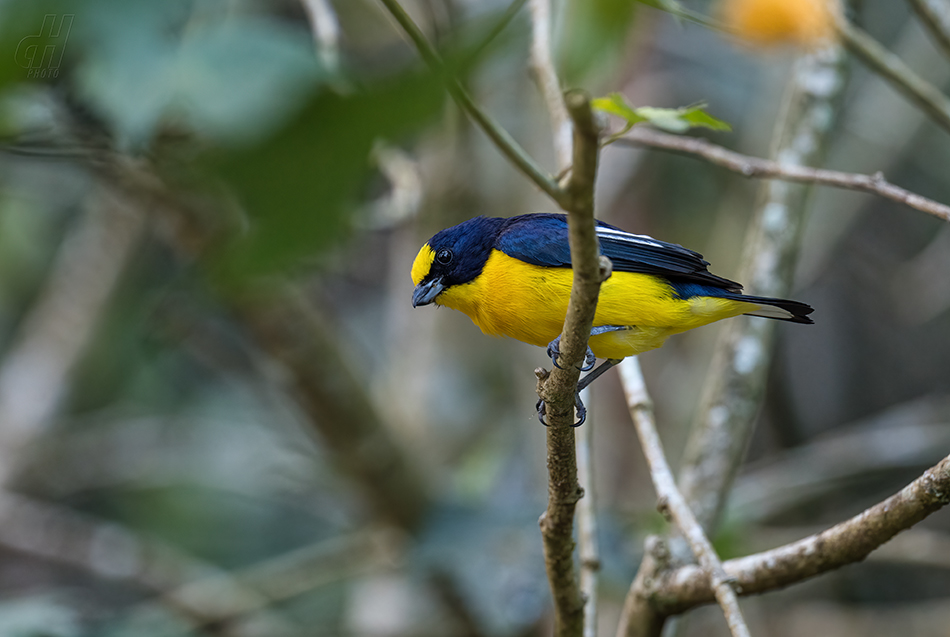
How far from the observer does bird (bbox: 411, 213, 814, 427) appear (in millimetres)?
2068

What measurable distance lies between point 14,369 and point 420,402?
2439mm

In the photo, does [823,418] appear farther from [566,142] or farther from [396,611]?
[566,142]

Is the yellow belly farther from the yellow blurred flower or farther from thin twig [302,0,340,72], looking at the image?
thin twig [302,0,340,72]

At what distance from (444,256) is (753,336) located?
4.52 feet

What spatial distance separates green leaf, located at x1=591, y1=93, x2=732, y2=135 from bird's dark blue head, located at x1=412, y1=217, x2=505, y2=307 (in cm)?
89

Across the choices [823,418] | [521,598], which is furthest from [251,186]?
[823,418]

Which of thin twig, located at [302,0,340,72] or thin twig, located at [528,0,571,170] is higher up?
thin twig, located at [302,0,340,72]

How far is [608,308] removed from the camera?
208 centimetres

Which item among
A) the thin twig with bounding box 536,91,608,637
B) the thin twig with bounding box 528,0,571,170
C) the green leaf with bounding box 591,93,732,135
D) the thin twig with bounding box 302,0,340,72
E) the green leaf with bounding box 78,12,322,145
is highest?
the thin twig with bounding box 302,0,340,72

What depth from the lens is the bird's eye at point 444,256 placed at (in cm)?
236

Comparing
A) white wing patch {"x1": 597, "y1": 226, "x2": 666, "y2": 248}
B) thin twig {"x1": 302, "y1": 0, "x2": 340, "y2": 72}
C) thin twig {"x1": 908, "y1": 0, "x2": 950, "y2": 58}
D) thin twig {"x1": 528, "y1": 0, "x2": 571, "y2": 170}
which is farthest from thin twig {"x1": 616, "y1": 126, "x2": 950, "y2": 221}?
thin twig {"x1": 302, "y1": 0, "x2": 340, "y2": 72}

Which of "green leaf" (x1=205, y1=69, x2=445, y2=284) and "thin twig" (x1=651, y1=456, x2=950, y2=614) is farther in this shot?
"thin twig" (x1=651, y1=456, x2=950, y2=614)

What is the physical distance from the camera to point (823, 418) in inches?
247

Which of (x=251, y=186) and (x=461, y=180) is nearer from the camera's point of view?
(x=251, y=186)
